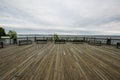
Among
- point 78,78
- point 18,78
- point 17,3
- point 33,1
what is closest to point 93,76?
point 78,78

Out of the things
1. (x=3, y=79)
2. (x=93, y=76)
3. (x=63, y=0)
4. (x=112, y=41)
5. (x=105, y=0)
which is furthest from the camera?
(x=112, y=41)

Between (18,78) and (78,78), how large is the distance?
205 cm

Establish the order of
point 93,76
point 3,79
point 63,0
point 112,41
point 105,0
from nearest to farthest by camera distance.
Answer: point 3,79
point 93,76
point 105,0
point 63,0
point 112,41

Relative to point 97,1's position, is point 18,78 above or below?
below

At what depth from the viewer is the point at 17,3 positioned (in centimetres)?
976

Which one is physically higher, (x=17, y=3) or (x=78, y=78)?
(x=17, y=3)

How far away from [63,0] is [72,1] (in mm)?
1060

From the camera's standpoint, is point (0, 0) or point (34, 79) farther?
point (0, 0)

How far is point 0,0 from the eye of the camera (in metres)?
8.99

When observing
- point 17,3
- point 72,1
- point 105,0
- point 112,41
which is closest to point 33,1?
point 17,3

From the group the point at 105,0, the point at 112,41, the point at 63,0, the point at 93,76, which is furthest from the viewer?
the point at 112,41

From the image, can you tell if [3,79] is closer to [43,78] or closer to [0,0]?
[43,78]

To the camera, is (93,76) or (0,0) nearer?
(93,76)

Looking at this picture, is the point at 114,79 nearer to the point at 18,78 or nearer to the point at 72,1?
the point at 18,78
